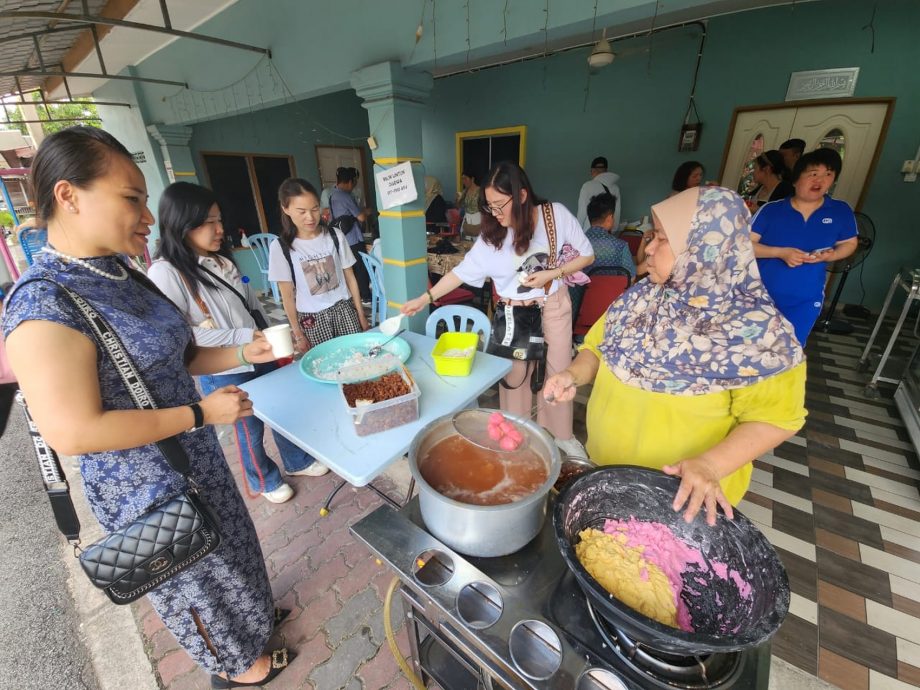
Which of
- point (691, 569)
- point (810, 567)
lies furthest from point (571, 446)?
point (691, 569)

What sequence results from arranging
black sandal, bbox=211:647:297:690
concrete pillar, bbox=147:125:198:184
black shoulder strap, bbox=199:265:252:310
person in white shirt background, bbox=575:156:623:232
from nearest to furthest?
black sandal, bbox=211:647:297:690
black shoulder strap, bbox=199:265:252:310
person in white shirt background, bbox=575:156:623:232
concrete pillar, bbox=147:125:198:184

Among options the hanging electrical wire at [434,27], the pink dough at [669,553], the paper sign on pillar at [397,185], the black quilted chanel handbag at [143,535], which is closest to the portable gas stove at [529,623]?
the pink dough at [669,553]

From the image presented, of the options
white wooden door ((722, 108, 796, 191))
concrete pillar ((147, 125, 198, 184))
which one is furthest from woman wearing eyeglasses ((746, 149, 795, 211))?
concrete pillar ((147, 125, 198, 184))

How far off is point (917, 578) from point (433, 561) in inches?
102

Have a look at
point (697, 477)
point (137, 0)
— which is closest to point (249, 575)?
point (697, 477)

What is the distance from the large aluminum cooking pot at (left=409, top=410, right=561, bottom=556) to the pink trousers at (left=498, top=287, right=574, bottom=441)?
4.33 feet

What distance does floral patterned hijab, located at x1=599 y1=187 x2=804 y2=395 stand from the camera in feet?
3.24

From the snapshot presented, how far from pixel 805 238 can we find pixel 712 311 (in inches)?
90.0

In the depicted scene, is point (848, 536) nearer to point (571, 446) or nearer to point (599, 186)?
point (571, 446)

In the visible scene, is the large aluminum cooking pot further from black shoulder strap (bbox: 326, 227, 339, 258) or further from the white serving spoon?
black shoulder strap (bbox: 326, 227, 339, 258)

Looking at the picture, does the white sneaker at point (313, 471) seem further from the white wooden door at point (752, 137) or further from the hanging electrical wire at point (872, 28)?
the hanging electrical wire at point (872, 28)

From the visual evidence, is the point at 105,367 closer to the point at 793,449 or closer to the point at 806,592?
the point at 806,592

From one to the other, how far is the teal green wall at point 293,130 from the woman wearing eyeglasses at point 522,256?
4.86m

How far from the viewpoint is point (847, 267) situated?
4375 mm
